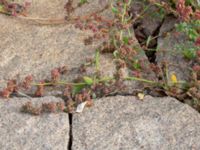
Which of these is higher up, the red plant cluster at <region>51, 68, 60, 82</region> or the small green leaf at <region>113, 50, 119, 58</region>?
the small green leaf at <region>113, 50, 119, 58</region>

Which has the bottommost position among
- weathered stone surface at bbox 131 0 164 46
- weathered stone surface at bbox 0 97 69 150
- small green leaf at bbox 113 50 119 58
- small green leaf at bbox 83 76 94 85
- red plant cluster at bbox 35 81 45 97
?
weathered stone surface at bbox 0 97 69 150

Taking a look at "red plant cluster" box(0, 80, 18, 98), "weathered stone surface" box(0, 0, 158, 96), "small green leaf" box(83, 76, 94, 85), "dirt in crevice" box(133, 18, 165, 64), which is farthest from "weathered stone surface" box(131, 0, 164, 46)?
"red plant cluster" box(0, 80, 18, 98)

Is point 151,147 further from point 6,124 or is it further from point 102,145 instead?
point 6,124

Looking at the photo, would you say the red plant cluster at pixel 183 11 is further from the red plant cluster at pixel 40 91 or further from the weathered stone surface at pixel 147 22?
the red plant cluster at pixel 40 91

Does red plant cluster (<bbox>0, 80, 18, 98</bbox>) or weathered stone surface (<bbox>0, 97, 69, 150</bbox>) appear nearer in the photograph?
weathered stone surface (<bbox>0, 97, 69, 150</bbox>)

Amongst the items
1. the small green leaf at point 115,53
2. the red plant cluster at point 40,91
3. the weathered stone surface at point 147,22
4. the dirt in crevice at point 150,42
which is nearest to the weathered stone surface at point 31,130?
the red plant cluster at point 40,91

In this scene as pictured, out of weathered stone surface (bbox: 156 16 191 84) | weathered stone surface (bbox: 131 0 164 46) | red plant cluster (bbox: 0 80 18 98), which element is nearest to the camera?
red plant cluster (bbox: 0 80 18 98)

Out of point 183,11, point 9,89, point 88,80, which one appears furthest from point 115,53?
point 9,89

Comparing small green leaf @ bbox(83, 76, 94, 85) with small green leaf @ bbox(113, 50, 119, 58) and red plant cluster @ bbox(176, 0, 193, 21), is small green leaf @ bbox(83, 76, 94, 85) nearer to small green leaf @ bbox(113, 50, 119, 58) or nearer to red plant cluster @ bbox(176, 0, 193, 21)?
small green leaf @ bbox(113, 50, 119, 58)

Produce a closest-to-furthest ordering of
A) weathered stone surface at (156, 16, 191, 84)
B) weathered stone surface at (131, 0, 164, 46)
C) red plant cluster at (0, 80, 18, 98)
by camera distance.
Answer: red plant cluster at (0, 80, 18, 98)
weathered stone surface at (156, 16, 191, 84)
weathered stone surface at (131, 0, 164, 46)
